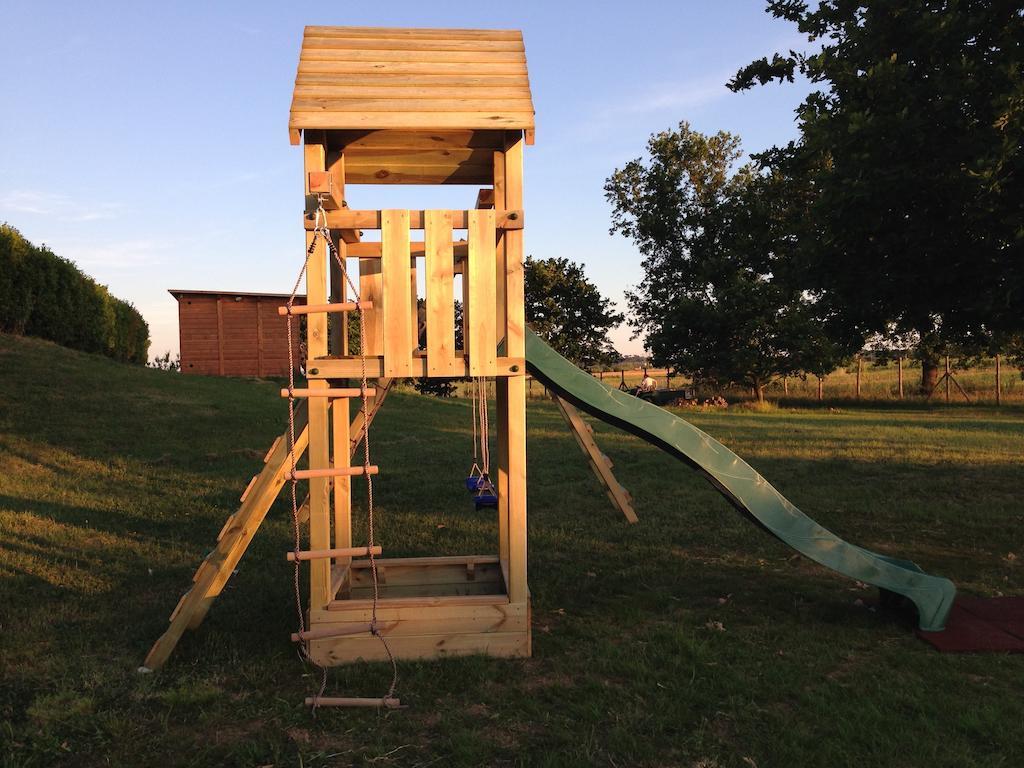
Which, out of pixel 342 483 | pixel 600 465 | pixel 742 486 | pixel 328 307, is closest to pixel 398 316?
pixel 328 307

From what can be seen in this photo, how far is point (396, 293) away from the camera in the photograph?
4797 mm

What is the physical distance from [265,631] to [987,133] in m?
7.64

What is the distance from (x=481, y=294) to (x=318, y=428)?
4.53 ft

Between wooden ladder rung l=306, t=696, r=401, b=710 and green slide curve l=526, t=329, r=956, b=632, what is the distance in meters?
2.30

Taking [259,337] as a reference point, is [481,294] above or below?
below

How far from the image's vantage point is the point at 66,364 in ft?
63.4

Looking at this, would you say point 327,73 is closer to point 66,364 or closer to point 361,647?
point 361,647

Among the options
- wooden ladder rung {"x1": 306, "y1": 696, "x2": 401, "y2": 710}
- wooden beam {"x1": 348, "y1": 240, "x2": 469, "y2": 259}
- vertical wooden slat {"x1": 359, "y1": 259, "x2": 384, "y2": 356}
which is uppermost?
wooden beam {"x1": 348, "y1": 240, "x2": 469, "y2": 259}

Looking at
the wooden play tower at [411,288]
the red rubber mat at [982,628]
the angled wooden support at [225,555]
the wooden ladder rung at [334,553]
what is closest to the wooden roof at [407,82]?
the wooden play tower at [411,288]

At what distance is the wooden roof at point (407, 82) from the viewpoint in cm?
481

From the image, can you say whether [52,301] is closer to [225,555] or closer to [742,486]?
[225,555]

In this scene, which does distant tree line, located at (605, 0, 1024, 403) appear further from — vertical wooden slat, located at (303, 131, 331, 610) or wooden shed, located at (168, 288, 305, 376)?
wooden shed, located at (168, 288, 305, 376)

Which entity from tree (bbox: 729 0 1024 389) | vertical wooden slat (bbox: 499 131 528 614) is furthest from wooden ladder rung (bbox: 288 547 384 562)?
tree (bbox: 729 0 1024 389)

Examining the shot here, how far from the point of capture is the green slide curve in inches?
204
